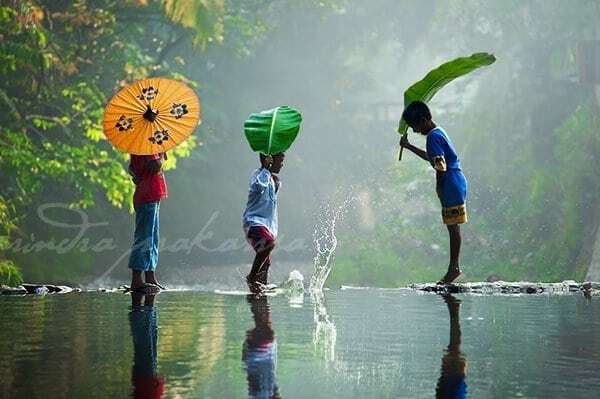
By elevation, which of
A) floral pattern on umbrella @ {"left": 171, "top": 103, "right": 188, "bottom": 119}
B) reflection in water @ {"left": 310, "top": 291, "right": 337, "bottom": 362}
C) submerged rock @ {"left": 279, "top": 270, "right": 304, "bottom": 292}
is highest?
floral pattern on umbrella @ {"left": 171, "top": 103, "right": 188, "bottom": 119}

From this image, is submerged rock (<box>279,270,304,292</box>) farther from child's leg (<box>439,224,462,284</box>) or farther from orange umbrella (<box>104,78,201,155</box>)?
orange umbrella (<box>104,78,201,155</box>)

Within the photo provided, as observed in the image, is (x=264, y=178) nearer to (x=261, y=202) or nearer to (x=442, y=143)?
(x=261, y=202)

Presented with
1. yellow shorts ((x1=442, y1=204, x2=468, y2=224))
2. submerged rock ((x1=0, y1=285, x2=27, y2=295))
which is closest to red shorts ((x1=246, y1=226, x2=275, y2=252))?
yellow shorts ((x1=442, y1=204, x2=468, y2=224))

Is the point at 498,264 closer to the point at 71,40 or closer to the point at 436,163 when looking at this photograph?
the point at 71,40

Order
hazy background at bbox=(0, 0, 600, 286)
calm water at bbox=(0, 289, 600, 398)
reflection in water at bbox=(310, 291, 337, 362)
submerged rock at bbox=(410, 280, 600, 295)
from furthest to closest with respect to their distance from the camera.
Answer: hazy background at bbox=(0, 0, 600, 286) < submerged rock at bbox=(410, 280, 600, 295) < reflection in water at bbox=(310, 291, 337, 362) < calm water at bbox=(0, 289, 600, 398)

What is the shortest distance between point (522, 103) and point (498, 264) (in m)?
7.47

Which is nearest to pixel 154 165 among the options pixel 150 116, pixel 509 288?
pixel 150 116

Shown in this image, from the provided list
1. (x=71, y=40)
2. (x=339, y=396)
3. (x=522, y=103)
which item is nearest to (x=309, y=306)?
(x=339, y=396)

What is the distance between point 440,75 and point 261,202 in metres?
2.12

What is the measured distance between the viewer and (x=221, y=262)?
107ft

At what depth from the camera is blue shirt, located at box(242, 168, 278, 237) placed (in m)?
9.90

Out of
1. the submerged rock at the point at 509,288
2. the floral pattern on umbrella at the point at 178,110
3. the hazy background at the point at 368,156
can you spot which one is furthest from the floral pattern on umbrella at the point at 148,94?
the hazy background at the point at 368,156

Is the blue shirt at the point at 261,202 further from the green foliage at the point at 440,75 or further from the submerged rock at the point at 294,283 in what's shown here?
the green foliage at the point at 440,75

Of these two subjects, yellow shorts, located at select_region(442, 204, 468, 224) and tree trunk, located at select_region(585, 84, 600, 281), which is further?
tree trunk, located at select_region(585, 84, 600, 281)
